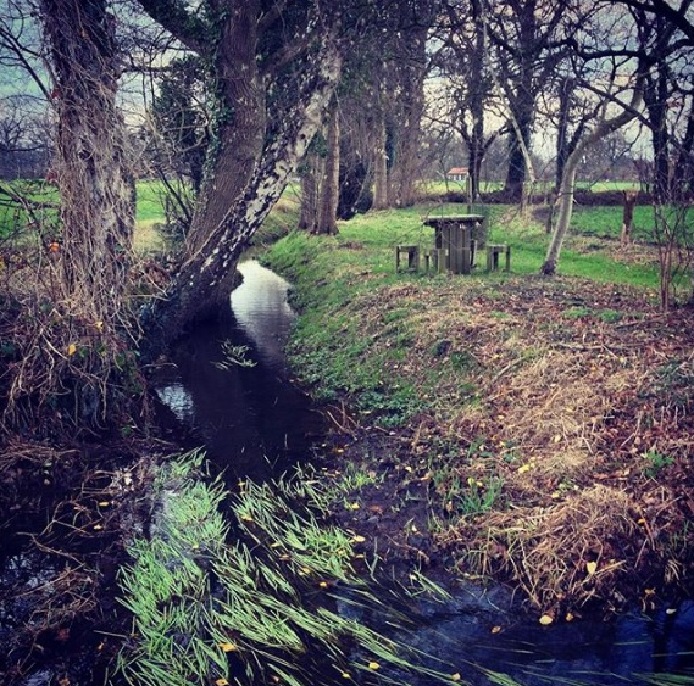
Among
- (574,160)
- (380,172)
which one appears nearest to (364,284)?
(574,160)

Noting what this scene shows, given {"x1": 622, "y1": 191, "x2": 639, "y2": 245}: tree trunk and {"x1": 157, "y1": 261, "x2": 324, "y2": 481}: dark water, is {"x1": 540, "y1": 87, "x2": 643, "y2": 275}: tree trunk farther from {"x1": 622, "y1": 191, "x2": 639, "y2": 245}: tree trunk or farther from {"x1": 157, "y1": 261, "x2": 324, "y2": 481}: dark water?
{"x1": 157, "y1": 261, "x2": 324, "y2": 481}: dark water

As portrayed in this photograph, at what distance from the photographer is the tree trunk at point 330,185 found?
23234 millimetres

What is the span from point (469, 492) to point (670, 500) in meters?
1.98

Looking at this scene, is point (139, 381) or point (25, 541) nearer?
point (25, 541)

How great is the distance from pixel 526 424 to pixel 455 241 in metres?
8.53

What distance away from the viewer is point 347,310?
1525 centimetres

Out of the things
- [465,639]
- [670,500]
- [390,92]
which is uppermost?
[390,92]

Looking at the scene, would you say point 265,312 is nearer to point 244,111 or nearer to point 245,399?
point 244,111

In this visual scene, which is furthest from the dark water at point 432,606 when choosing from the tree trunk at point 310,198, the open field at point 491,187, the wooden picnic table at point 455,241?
the open field at point 491,187

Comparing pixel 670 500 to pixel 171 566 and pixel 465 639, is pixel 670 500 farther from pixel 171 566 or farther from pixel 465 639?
pixel 171 566

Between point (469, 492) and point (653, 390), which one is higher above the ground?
point (653, 390)

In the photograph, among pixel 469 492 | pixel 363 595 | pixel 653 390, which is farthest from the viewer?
pixel 653 390

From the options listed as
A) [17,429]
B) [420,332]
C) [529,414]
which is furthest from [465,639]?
[420,332]

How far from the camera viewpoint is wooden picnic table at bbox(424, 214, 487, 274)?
16656 mm
